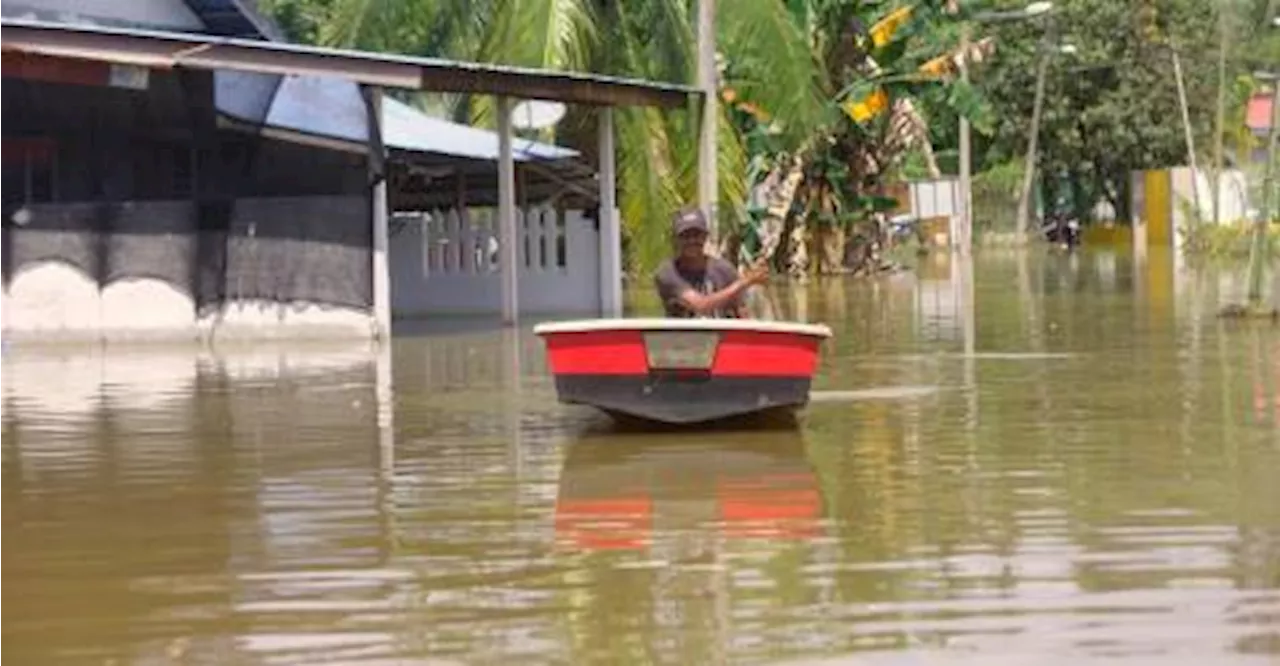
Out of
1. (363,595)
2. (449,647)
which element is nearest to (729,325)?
(363,595)

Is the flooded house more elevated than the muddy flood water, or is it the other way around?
the flooded house

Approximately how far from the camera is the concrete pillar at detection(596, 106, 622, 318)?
29.2 metres

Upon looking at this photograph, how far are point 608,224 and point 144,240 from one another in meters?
6.75

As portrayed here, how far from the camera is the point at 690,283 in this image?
14.4m

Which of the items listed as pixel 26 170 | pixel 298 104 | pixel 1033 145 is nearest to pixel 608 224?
pixel 298 104

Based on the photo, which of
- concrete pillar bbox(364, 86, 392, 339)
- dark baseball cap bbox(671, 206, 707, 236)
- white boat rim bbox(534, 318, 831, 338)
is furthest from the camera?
concrete pillar bbox(364, 86, 392, 339)

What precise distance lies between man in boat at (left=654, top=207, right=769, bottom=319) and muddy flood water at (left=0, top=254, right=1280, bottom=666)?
811 millimetres

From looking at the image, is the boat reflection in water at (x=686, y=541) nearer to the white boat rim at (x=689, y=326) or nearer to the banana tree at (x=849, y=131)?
the white boat rim at (x=689, y=326)

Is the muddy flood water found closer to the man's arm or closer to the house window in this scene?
the man's arm

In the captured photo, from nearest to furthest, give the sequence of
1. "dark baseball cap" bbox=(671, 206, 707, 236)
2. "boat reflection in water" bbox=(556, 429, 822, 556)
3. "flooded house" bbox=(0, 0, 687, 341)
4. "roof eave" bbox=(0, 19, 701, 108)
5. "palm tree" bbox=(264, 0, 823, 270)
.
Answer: "boat reflection in water" bbox=(556, 429, 822, 556), "dark baseball cap" bbox=(671, 206, 707, 236), "roof eave" bbox=(0, 19, 701, 108), "flooded house" bbox=(0, 0, 687, 341), "palm tree" bbox=(264, 0, 823, 270)

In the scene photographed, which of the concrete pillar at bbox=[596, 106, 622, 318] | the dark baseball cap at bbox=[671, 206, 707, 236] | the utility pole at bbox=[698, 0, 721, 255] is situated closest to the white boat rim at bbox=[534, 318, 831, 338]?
the dark baseball cap at bbox=[671, 206, 707, 236]

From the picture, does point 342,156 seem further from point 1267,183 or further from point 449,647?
point 449,647

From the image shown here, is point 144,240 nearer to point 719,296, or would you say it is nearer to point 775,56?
point 775,56

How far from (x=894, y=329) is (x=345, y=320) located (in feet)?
20.5
